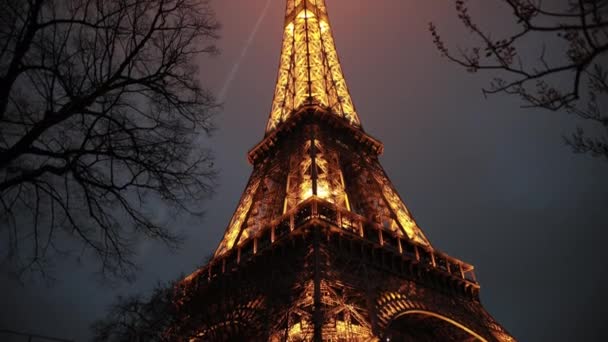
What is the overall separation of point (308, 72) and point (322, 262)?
16.8 m

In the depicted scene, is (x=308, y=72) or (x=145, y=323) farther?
(x=308, y=72)

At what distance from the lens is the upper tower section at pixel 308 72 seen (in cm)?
2833

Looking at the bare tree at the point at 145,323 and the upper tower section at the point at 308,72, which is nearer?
the bare tree at the point at 145,323

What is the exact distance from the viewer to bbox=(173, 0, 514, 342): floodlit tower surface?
48.0 feet

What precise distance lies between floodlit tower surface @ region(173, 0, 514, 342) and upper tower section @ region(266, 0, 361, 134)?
0.71 feet

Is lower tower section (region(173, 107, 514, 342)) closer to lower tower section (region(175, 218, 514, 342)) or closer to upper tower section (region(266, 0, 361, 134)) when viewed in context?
lower tower section (region(175, 218, 514, 342))

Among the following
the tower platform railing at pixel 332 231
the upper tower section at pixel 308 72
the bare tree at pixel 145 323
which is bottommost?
the bare tree at pixel 145 323

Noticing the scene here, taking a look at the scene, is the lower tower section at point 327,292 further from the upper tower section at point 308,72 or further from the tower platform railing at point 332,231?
the upper tower section at point 308,72

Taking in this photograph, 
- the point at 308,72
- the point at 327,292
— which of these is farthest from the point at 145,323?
the point at 308,72

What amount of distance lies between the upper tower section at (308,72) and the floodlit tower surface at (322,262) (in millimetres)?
218

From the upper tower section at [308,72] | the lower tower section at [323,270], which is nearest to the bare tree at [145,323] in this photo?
the lower tower section at [323,270]

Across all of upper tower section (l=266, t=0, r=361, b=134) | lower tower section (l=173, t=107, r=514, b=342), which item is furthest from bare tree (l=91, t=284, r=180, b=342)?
upper tower section (l=266, t=0, r=361, b=134)

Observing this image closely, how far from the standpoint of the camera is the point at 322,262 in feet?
51.3

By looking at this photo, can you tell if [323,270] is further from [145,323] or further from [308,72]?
[308,72]
